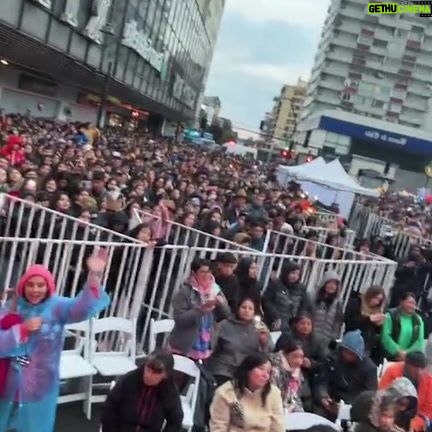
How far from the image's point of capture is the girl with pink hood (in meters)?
4.55

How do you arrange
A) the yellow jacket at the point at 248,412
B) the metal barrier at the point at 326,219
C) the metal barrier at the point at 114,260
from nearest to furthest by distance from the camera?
the yellow jacket at the point at 248,412
the metal barrier at the point at 114,260
the metal barrier at the point at 326,219

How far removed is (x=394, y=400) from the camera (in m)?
5.55

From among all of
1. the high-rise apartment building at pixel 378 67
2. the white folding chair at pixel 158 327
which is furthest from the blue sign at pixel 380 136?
the white folding chair at pixel 158 327

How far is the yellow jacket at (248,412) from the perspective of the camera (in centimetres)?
514

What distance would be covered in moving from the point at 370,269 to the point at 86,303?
670 centimetres

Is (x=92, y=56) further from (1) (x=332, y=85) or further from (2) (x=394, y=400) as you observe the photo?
(1) (x=332, y=85)

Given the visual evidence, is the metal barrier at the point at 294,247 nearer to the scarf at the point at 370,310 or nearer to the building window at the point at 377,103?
the scarf at the point at 370,310

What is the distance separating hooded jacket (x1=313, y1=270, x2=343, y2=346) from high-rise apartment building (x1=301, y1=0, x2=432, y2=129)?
355 ft

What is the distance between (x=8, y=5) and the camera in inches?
767

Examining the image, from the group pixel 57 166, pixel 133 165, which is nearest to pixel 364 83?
pixel 133 165

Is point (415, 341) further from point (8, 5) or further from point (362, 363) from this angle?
point (8, 5)

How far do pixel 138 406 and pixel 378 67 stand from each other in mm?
116313

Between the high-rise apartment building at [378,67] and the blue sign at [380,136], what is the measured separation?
35.8m

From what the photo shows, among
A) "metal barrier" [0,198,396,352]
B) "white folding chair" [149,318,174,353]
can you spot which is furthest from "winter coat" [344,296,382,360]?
"white folding chair" [149,318,174,353]
